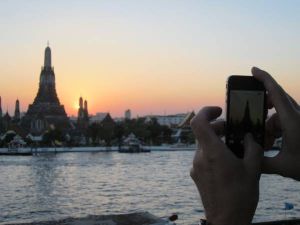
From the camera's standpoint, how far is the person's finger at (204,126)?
1.21 metres

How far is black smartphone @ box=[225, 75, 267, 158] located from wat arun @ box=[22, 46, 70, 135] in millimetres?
98003

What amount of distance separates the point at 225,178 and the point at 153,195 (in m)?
26.9

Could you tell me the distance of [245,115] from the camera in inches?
54.3

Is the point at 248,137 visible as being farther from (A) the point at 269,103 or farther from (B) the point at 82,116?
(B) the point at 82,116

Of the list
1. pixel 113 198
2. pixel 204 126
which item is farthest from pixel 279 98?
pixel 113 198

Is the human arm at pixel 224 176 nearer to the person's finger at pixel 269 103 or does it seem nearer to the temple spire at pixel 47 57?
the person's finger at pixel 269 103

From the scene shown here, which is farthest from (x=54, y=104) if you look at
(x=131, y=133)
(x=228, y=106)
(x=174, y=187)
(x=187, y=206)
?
(x=228, y=106)

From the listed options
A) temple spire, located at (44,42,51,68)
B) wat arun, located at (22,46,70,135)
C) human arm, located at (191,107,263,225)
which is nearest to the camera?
human arm, located at (191,107,263,225)

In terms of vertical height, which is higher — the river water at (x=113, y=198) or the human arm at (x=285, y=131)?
the human arm at (x=285, y=131)

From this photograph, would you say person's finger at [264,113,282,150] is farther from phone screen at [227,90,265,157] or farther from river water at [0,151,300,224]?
river water at [0,151,300,224]

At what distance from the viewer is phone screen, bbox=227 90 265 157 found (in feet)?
4.35

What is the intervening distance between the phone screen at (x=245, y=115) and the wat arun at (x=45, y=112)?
9802 cm

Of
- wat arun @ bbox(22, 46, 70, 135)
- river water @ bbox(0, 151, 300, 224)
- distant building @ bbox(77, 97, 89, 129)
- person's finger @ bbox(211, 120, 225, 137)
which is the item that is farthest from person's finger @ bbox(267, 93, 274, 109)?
distant building @ bbox(77, 97, 89, 129)

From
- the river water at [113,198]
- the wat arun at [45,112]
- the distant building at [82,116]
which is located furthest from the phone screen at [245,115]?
the distant building at [82,116]
